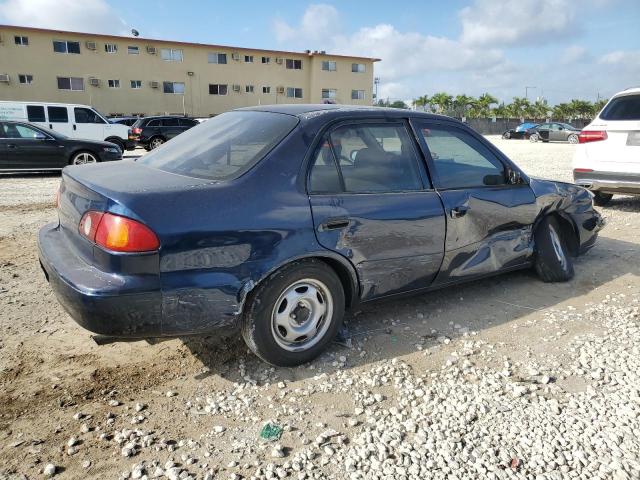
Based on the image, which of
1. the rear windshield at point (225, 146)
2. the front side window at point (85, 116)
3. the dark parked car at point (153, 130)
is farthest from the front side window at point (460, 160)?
the dark parked car at point (153, 130)

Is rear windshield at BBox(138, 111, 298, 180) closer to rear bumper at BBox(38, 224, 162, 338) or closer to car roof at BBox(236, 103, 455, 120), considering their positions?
car roof at BBox(236, 103, 455, 120)

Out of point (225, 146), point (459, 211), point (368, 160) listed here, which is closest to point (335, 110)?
point (368, 160)

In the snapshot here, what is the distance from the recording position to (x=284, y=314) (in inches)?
116

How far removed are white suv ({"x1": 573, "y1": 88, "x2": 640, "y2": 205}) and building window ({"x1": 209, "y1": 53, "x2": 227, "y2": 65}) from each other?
35389 mm

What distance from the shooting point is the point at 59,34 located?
33.0 metres

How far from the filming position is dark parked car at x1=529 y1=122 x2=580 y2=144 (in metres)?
32.2

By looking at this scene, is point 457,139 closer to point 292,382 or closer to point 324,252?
point 324,252

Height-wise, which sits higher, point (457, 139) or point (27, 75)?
point (27, 75)

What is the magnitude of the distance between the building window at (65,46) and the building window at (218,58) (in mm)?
9254

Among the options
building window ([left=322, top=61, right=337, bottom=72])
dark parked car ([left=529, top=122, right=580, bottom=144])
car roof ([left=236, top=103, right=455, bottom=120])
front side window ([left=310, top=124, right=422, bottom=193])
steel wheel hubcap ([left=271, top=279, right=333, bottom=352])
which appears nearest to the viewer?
steel wheel hubcap ([left=271, top=279, right=333, bottom=352])

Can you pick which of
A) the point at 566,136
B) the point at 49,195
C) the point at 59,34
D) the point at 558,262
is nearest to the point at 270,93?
the point at 59,34

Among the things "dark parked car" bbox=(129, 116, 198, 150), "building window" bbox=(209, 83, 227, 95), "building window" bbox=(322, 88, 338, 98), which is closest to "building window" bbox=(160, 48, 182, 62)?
"building window" bbox=(209, 83, 227, 95)

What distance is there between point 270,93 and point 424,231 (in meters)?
39.5

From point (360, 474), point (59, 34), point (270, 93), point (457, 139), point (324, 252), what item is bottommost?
point (360, 474)
